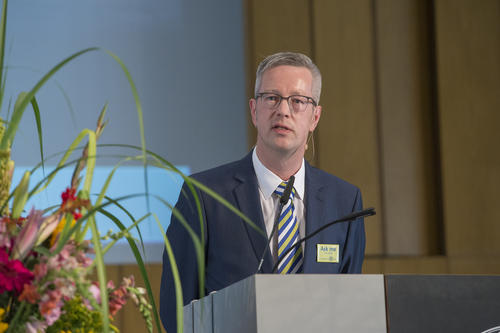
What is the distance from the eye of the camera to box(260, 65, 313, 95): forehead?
8.09 ft

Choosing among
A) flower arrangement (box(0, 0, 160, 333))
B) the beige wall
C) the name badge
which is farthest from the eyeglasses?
the beige wall

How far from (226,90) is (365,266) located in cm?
161

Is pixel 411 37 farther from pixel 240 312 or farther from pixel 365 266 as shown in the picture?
pixel 240 312

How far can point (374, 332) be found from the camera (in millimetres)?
1364

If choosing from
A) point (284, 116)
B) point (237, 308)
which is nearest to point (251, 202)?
point (284, 116)

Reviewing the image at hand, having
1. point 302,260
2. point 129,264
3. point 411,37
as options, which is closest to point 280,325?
point 302,260

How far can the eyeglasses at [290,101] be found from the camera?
244 cm

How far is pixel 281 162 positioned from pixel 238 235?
1.06 ft

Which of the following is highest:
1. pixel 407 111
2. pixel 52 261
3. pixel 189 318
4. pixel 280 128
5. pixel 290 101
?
pixel 407 111

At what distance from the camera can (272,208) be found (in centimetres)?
243

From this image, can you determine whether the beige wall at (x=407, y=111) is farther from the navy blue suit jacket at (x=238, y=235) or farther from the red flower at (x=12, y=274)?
the red flower at (x=12, y=274)

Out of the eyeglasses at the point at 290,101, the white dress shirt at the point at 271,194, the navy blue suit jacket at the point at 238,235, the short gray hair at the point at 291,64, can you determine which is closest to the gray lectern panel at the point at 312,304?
the navy blue suit jacket at the point at 238,235

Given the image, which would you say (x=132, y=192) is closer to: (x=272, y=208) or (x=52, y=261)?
(x=272, y=208)

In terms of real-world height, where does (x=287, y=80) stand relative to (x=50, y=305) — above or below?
above
